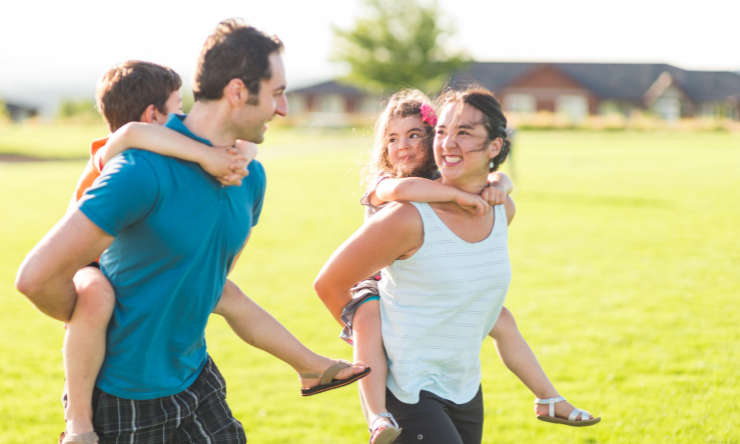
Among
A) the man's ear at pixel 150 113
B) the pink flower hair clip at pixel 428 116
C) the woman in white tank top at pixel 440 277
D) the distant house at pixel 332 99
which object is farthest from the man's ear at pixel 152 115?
the distant house at pixel 332 99

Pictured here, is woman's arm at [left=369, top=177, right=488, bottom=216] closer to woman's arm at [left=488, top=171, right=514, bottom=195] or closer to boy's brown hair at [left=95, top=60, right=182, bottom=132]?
woman's arm at [left=488, top=171, right=514, bottom=195]

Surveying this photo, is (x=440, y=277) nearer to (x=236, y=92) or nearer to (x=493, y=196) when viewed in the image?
(x=493, y=196)

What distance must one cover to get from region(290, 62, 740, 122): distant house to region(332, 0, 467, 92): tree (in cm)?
513

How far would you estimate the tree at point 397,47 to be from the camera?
6506 centimetres

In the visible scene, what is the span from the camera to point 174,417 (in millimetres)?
2467

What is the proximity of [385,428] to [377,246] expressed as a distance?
69 centimetres

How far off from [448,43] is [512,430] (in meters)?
66.2

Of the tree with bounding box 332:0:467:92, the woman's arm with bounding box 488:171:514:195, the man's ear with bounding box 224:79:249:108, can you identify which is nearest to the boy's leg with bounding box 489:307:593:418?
the woman's arm with bounding box 488:171:514:195

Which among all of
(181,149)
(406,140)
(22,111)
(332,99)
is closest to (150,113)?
(181,149)

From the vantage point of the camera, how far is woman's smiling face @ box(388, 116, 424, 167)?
3.17 m

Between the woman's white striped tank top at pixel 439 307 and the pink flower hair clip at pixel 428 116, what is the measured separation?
658mm

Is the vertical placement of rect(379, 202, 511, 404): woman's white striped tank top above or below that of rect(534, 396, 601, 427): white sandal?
above

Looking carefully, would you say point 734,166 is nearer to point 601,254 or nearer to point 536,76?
point 601,254

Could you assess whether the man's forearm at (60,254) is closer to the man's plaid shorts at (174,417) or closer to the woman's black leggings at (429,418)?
the man's plaid shorts at (174,417)
